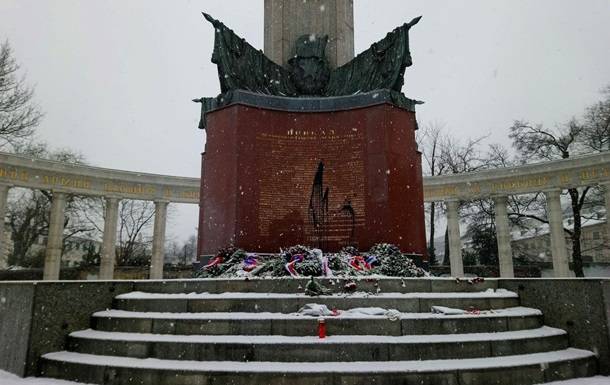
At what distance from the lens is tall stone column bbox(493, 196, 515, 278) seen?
2712 centimetres

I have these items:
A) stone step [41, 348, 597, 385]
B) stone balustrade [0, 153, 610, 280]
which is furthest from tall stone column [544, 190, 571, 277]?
stone step [41, 348, 597, 385]

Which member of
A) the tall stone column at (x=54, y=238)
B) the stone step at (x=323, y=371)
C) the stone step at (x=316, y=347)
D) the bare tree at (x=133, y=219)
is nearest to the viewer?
the stone step at (x=323, y=371)

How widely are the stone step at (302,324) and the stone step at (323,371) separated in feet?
2.26

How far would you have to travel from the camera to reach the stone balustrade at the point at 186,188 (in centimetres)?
2488

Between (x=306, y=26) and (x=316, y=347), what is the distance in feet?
42.2

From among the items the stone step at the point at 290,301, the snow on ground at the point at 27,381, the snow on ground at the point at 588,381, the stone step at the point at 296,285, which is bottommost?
the snow on ground at the point at 27,381

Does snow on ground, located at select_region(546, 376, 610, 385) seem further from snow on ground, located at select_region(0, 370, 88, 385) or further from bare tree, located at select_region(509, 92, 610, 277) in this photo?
bare tree, located at select_region(509, 92, 610, 277)

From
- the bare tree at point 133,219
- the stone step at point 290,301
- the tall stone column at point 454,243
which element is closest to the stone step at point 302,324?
the stone step at point 290,301

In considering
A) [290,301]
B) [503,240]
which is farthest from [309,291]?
[503,240]

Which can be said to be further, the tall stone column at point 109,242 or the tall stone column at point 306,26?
the tall stone column at point 109,242

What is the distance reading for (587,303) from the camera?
7.76 meters

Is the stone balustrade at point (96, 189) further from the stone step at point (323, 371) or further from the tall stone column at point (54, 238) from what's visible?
the stone step at point (323, 371)

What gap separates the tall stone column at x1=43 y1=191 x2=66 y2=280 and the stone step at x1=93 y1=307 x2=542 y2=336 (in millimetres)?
22426

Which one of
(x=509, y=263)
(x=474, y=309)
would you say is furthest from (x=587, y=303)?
(x=509, y=263)
